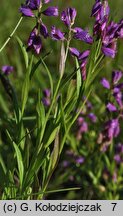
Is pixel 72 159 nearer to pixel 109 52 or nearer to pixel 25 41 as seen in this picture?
pixel 109 52

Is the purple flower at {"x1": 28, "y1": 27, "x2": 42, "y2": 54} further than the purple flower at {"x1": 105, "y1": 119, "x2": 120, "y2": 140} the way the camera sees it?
No

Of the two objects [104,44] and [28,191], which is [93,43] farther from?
[28,191]

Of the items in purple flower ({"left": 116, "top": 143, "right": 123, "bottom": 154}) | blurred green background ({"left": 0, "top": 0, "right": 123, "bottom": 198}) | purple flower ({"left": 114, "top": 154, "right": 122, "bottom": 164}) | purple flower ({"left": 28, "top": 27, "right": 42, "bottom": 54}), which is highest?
purple flower ({"left": 28, "top": 27, "right": 42, "bottom": 54})

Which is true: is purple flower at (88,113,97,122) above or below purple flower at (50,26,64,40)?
below

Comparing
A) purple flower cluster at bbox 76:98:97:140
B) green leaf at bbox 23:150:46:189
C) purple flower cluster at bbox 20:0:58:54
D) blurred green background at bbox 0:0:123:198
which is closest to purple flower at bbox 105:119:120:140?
purple flower cluster at bbox 76:98:97:140

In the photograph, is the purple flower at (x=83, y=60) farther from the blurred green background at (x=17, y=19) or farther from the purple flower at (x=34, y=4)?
the blurred green background at (x=17, y=19)

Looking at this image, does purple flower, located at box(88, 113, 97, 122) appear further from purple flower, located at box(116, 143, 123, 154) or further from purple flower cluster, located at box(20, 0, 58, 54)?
purple flower cluster, located at box(20, 0, 58, 54)

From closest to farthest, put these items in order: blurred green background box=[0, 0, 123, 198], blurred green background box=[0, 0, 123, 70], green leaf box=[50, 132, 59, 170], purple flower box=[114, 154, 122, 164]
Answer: green leaf box=[50, 132, 59, 170] → purple flower box=[114, 154, 122, 164] → blurred green background box=[0, 0, 123, 198] → blurred green background box=[0, 0, 123, 70]
